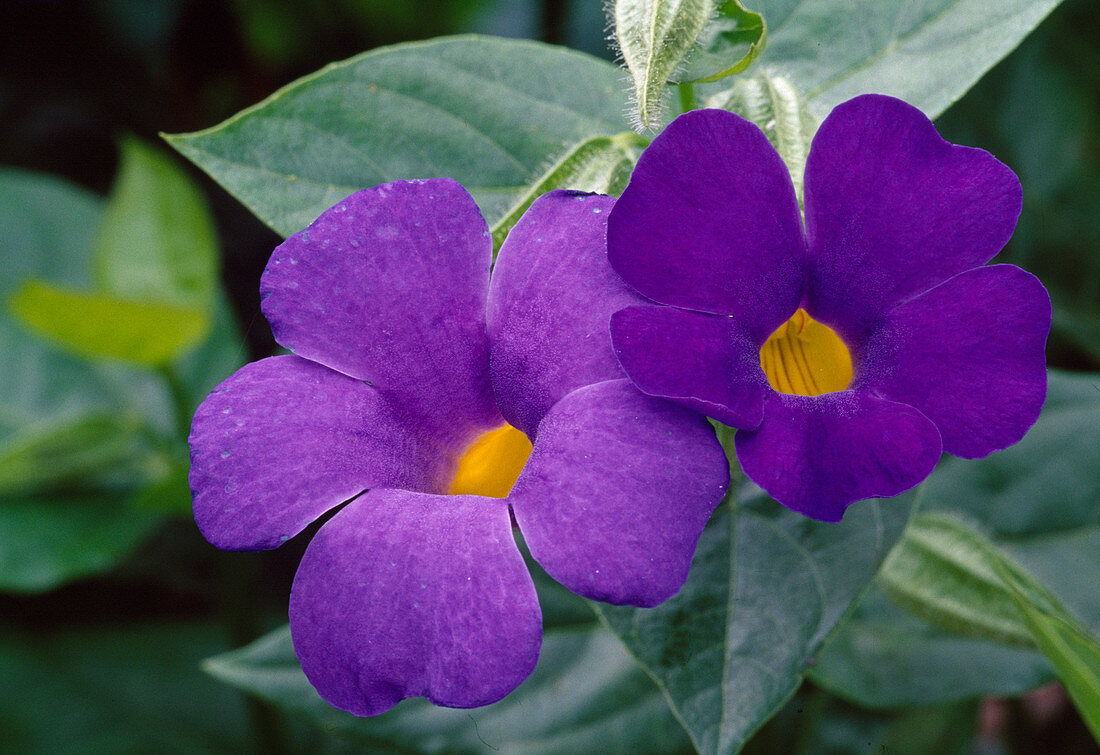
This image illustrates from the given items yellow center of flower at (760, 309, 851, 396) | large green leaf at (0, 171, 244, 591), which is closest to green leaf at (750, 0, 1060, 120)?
yellow center of flower at (760, 309, 851, 396)

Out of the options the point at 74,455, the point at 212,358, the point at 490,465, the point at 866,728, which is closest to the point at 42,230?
the point at 212,358

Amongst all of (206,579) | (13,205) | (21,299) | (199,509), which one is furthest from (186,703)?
(199,509)

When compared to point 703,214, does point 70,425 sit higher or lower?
lower

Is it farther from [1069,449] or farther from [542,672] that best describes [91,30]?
[1069,449]

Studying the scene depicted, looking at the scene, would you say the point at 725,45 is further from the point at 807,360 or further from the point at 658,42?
the point at 807,360

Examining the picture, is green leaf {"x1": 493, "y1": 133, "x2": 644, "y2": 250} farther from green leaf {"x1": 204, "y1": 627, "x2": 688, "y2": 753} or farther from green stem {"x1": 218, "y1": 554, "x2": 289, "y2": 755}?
green stem {"x1": 218, "y1": 554, "x2": 289, "y2": 755}

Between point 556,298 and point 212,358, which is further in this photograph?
point 212,358

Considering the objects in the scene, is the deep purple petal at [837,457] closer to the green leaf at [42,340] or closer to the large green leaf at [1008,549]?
the large green leaf at [1008,549]
